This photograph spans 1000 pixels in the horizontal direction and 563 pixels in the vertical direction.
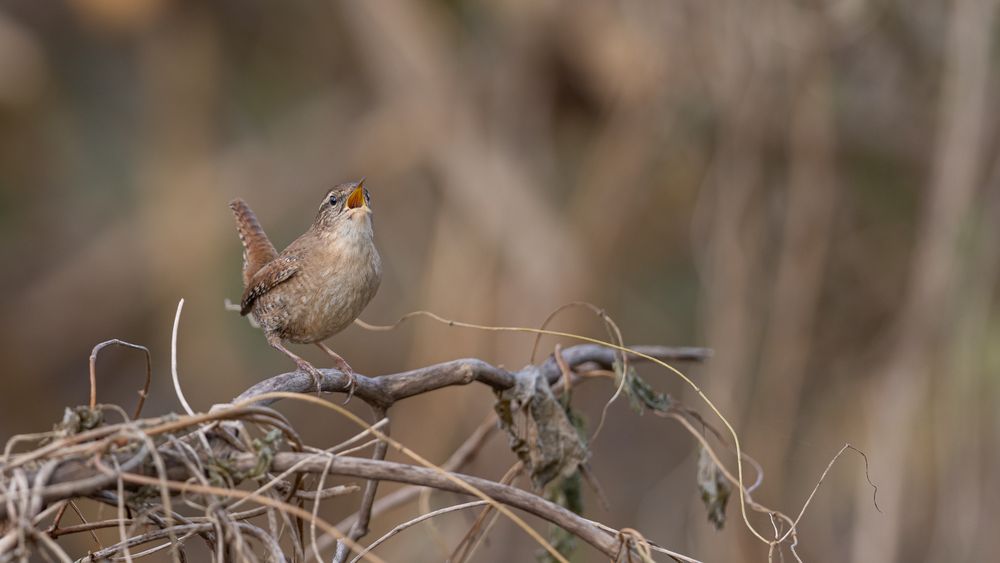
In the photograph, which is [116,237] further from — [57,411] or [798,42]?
[798,42]

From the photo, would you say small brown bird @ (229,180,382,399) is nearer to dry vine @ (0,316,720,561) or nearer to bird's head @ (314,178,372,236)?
bird's head @ (314,178,372,236)

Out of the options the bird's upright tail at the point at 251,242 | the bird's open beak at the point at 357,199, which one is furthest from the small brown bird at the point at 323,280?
the bird's upright tail at the point at 251,242

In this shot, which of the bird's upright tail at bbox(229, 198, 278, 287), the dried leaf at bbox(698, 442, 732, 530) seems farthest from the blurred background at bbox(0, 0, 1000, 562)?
the dried leaf at bbox(698, 442, 732, 530)

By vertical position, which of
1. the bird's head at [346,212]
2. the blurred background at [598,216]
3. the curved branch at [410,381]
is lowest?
the blurred background at [598,216]

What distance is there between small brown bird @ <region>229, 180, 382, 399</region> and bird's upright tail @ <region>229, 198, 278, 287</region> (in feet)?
0.48

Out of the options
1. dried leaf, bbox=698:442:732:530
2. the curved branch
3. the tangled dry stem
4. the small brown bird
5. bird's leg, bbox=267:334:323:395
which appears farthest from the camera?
the small brown bird

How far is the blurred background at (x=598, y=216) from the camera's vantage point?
164 inches

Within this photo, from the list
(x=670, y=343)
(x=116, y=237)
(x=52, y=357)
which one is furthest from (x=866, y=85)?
(x=52, y=357)

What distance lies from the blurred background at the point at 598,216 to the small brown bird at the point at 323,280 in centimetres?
116

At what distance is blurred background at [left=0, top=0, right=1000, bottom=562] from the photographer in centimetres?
418

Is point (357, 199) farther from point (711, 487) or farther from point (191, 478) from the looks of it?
point (191, 478)

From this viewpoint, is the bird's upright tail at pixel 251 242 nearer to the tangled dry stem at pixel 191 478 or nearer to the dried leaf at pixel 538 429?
the dried leaf at pixel 538 429

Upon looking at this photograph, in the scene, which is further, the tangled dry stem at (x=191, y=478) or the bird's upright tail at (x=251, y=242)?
the bird's upright tail at (x=251, y=242)

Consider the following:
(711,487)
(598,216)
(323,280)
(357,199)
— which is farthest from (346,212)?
(598,216)
